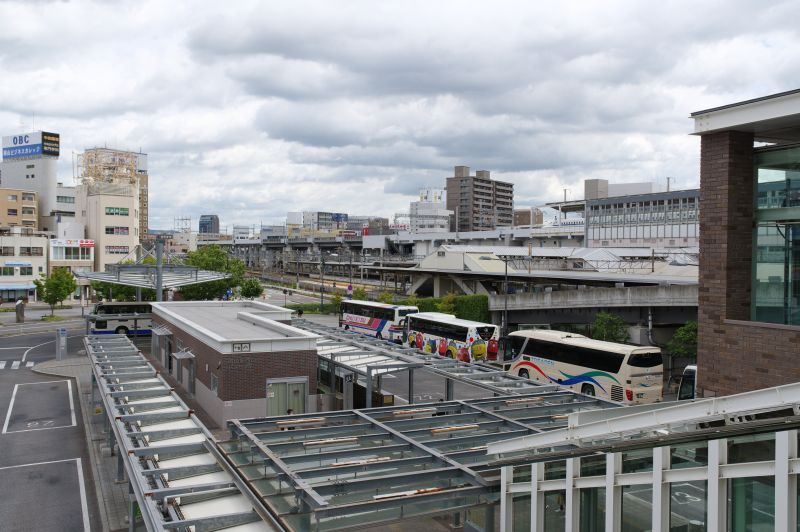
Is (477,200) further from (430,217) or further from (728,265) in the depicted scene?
(728,265)

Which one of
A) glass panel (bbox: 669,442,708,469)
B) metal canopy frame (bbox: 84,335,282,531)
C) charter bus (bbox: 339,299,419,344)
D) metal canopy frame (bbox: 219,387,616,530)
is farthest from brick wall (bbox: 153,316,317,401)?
charter bus (bbox: 339,299,419,344)

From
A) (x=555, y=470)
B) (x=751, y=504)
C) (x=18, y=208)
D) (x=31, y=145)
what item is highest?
(x=31, y=145)

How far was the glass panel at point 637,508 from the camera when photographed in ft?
26.9

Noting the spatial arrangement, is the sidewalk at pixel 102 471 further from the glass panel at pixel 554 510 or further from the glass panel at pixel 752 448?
the glass panel at pixel 752 448

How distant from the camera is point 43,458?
21.3 meters

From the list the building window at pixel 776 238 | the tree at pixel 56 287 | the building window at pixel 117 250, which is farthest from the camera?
the building window at pixel 117 250

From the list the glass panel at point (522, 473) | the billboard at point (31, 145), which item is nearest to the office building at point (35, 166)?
the billboard at point (31, 145)

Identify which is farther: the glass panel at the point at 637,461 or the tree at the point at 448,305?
the tree at the point at 448,305

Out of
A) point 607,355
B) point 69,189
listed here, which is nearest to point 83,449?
point 607,355

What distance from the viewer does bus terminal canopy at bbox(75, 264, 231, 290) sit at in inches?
1748

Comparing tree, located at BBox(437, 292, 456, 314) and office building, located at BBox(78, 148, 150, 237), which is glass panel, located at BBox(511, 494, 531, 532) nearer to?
tree, located at BBox(437, 292, 456, 314)

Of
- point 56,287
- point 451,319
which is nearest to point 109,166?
point 56,287

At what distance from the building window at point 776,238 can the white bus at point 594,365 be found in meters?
16.5

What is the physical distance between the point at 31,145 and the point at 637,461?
12110 centimetres
